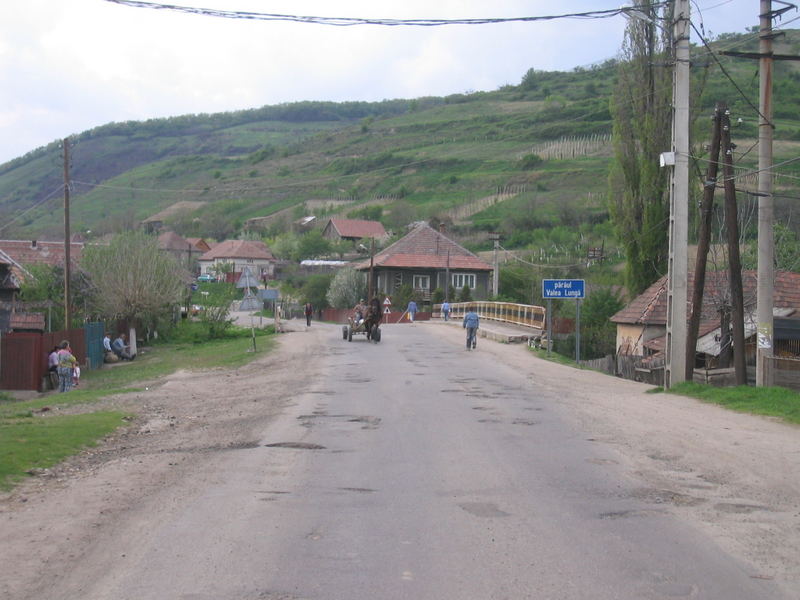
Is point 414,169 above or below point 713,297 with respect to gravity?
above

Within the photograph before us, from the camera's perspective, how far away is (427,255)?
75.4m

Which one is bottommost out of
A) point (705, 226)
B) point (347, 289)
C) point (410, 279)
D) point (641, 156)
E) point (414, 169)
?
point (347, 289)

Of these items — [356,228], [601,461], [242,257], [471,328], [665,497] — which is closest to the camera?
[665,497]

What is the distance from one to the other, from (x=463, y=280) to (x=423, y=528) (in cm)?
6735

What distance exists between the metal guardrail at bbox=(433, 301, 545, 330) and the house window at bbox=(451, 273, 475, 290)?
16.1m

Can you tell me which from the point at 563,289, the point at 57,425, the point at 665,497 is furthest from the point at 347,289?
the point at 665,497

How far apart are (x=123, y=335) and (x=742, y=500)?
38.9 metres

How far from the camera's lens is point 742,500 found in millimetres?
9062

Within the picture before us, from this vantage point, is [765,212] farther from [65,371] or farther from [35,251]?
[35,251]

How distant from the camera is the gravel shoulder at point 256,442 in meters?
7.33

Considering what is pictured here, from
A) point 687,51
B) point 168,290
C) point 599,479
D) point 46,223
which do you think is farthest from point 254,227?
point 599,479

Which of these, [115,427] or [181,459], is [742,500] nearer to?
[181,459]

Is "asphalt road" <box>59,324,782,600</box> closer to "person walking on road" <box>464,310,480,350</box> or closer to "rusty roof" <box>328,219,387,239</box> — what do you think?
"person walking on road" <box>464,310,480,350</box>

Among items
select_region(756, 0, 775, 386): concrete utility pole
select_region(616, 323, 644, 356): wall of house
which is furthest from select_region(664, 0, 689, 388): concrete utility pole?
select_region(616, 323, 644, 356): wall of house
